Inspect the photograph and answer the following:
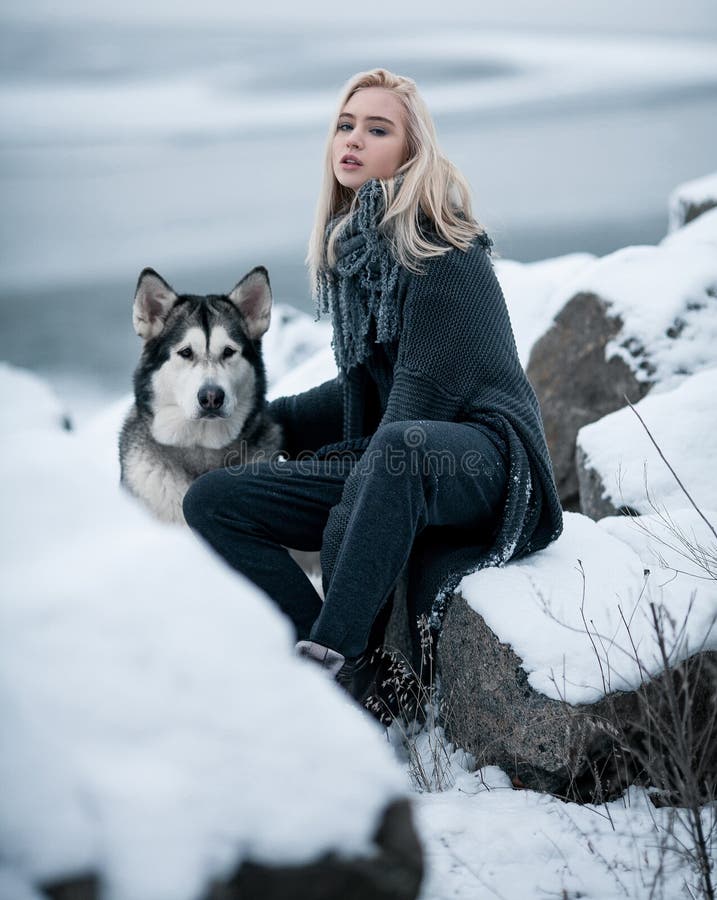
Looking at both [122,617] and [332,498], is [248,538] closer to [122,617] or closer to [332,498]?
[332,498]

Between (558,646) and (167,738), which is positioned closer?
(167,738)

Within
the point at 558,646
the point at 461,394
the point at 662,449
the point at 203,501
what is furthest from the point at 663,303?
the point at 203,501

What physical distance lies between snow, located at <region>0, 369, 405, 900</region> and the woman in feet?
3.62

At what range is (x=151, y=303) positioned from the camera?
3.32 metres

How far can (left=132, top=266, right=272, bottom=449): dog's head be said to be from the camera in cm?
322

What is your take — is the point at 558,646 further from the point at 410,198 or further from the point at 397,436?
the point at 410,198

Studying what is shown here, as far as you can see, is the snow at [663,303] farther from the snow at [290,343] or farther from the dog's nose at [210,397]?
the snow at [290,343]

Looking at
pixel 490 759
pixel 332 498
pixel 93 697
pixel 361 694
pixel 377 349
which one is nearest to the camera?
pixel 93 697

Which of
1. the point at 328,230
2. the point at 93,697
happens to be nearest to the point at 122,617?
the point at 93,697

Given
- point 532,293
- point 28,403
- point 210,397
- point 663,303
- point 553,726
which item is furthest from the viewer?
point 532,293

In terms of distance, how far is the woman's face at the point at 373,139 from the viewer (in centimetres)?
293

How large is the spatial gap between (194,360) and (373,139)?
108 centimetres

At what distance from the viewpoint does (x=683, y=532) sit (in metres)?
2.80

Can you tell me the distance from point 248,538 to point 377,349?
813 millimetres
